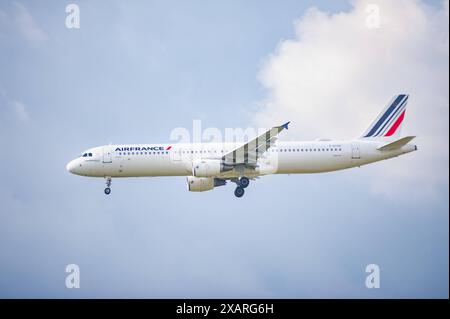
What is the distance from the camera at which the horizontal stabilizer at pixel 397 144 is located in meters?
55.7

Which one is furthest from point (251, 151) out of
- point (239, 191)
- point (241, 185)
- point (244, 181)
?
point (239, 191)

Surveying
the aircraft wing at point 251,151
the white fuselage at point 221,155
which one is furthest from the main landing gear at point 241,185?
the aircraft wing at point 251,151

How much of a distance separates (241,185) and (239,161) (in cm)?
267

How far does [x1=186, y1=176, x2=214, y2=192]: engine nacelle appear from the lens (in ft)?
192

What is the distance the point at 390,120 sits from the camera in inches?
2377

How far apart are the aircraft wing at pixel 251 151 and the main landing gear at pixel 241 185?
1741 millimetres

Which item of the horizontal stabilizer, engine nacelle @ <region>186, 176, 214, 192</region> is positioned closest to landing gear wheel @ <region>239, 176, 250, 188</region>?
engine nacelle @ <region>186, 176, 214, 192</region>

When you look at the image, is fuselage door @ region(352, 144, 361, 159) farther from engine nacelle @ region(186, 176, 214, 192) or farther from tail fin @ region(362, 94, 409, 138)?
engine nacelle @ region(186, 176, 214, 192)

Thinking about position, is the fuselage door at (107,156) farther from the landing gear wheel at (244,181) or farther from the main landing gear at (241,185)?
the landing gear wheel at (244,181)

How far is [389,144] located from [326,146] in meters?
4.58

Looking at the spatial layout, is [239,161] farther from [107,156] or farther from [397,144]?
[397,144]
